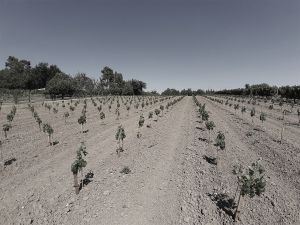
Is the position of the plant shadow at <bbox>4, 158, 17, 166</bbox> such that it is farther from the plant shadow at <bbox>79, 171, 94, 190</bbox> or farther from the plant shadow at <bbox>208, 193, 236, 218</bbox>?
the plant shadow at <bbox>208, 193, 236, 218</bbox>

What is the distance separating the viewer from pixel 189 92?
19600cm

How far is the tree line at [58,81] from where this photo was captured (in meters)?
79.7

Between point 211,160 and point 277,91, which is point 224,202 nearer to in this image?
point 211,160

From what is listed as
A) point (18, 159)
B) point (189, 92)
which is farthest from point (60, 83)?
point (189, 92)

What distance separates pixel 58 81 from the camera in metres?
77.7

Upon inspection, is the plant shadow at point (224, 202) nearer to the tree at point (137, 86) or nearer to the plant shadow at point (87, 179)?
the plant shadow at point (87, 179)

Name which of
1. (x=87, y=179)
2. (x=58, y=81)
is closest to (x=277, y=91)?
(x=58, y=81)

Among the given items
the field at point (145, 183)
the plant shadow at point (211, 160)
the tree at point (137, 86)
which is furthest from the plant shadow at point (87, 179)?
the tree at point (137, 86)

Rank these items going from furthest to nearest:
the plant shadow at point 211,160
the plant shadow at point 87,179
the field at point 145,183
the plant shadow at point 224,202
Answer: the plant shadow at point 211,160
the plant shadow at point 87,179
the plant shadow at point 224,202
the field at point 145,183

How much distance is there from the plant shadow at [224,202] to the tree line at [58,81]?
7312cm

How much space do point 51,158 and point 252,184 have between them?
12.4m

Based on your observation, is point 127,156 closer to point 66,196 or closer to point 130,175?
point 130,175

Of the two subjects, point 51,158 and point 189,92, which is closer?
point 51,158

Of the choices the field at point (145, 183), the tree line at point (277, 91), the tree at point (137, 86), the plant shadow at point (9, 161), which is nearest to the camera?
the field at point (145, 183)
